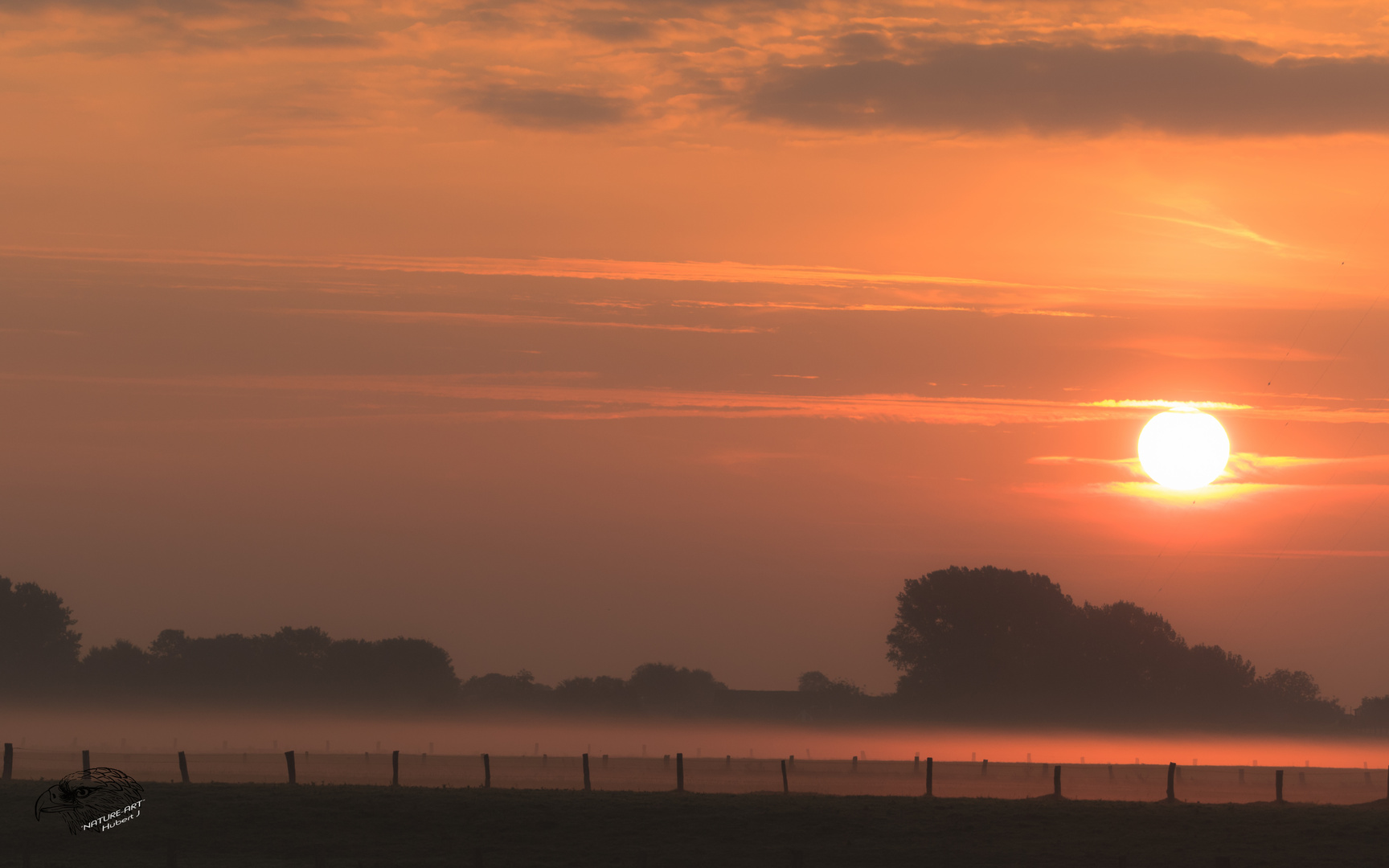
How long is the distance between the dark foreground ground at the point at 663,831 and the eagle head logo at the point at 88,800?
63cm

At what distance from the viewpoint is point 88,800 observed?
54.8 metres

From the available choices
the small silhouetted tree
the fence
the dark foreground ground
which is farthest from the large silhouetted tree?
the dark foreground ground

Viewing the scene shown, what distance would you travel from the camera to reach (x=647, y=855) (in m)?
49.9

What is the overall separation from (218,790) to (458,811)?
9.89 metres

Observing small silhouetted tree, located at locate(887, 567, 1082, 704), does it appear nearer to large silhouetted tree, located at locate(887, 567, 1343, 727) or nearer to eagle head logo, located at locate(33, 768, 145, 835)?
large silhouetted tree, located at locate(887, 567, 1343, 727)

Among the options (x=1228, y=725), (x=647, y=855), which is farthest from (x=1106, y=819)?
(x=1228, y=725)

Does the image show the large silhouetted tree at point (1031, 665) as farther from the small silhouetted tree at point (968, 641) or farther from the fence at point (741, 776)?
the fence at point (741, 776)

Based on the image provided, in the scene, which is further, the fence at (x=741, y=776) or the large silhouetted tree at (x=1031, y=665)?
the large silhouetted tree at (x=1031, y=665)

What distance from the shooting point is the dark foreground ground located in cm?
4959

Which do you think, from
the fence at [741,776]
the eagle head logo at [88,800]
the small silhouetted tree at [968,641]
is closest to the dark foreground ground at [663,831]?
the eagle head logo at [88,800]

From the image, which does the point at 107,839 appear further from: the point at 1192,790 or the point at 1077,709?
the point at 1077,709

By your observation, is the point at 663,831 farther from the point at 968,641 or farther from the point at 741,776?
the point at 968,641

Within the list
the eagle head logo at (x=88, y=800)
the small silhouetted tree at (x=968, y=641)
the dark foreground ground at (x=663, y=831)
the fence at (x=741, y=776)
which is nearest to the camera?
the dark foreground ground at (x=663, y=831)

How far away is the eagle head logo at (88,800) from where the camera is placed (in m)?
51.1
